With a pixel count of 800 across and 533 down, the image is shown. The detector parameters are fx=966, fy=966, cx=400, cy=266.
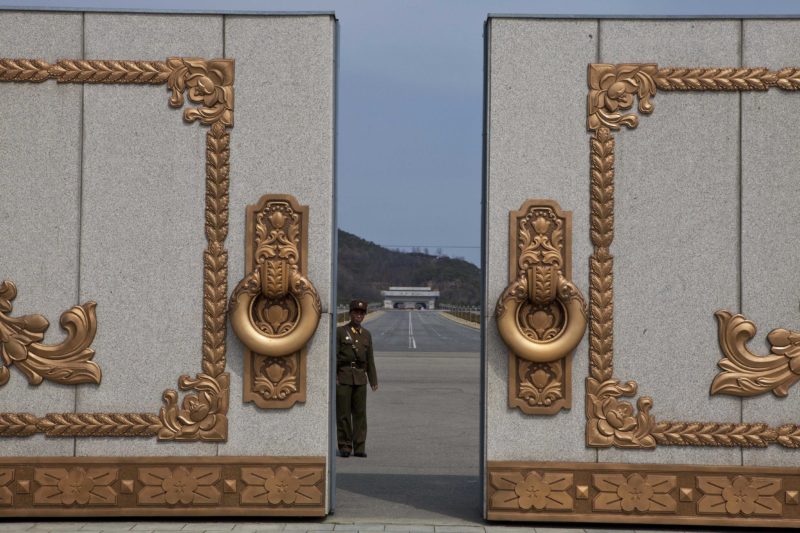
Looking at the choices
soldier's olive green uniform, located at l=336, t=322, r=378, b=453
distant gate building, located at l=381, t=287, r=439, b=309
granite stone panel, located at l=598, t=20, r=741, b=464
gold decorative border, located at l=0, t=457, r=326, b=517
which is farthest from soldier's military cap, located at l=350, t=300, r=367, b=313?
distant gate building, located at l=381, t=287, r=439, b=309

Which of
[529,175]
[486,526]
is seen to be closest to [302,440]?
[486,526]

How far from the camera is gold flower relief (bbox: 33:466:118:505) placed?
7.53 m

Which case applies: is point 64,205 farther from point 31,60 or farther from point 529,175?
point 529,175

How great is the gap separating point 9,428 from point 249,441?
Answer: 188 cm

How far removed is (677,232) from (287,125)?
3.18 metres

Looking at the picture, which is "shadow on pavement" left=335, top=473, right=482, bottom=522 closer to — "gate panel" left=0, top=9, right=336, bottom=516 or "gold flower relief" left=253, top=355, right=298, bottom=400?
"gate panel" left=0, top=9, right=336, bottom=516

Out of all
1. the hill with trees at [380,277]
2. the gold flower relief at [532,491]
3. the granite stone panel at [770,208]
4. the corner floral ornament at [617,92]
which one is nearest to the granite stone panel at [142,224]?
the gold flower relief at [532,491]

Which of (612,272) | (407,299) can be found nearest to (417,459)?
(612,272)

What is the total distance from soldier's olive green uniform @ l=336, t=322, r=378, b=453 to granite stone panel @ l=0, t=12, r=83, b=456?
113 inches

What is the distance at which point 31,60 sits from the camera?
762cm

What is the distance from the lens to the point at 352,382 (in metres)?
9.75

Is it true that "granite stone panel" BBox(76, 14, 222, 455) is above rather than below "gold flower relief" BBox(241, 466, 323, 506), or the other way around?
above

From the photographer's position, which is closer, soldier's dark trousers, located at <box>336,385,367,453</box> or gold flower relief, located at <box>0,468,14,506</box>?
gold flower relief, located at <box>0,468,14,506</box>

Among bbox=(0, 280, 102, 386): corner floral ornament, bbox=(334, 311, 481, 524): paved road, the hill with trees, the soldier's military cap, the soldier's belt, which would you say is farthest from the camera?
the hill with trees
